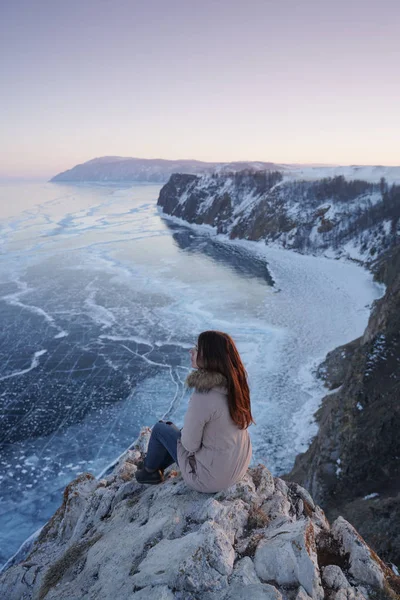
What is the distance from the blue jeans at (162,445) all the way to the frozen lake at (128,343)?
284 inches

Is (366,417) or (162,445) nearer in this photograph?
(162,445)

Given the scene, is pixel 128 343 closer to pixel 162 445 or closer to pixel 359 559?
pixel 162 445

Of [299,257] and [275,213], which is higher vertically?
[275,213]

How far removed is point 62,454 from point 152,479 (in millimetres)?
9008

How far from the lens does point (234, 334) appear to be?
74.8ft

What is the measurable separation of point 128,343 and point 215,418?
17.8 meters

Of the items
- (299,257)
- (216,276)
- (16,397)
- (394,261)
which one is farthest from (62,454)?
(299,257)

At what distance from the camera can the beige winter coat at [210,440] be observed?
12.1 ft

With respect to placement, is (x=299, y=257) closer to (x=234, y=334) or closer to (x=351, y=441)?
(x=234, y=334)

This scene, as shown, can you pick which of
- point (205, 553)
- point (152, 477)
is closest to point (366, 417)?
point (152, 477)

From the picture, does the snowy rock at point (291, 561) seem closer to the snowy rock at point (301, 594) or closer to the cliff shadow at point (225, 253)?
the snowy rock at point (301, 594)

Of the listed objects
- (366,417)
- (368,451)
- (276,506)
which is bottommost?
(368,451)

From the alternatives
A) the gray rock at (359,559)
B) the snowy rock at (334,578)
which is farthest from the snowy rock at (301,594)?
the gray rock at (359,559)

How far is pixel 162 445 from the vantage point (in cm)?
459
